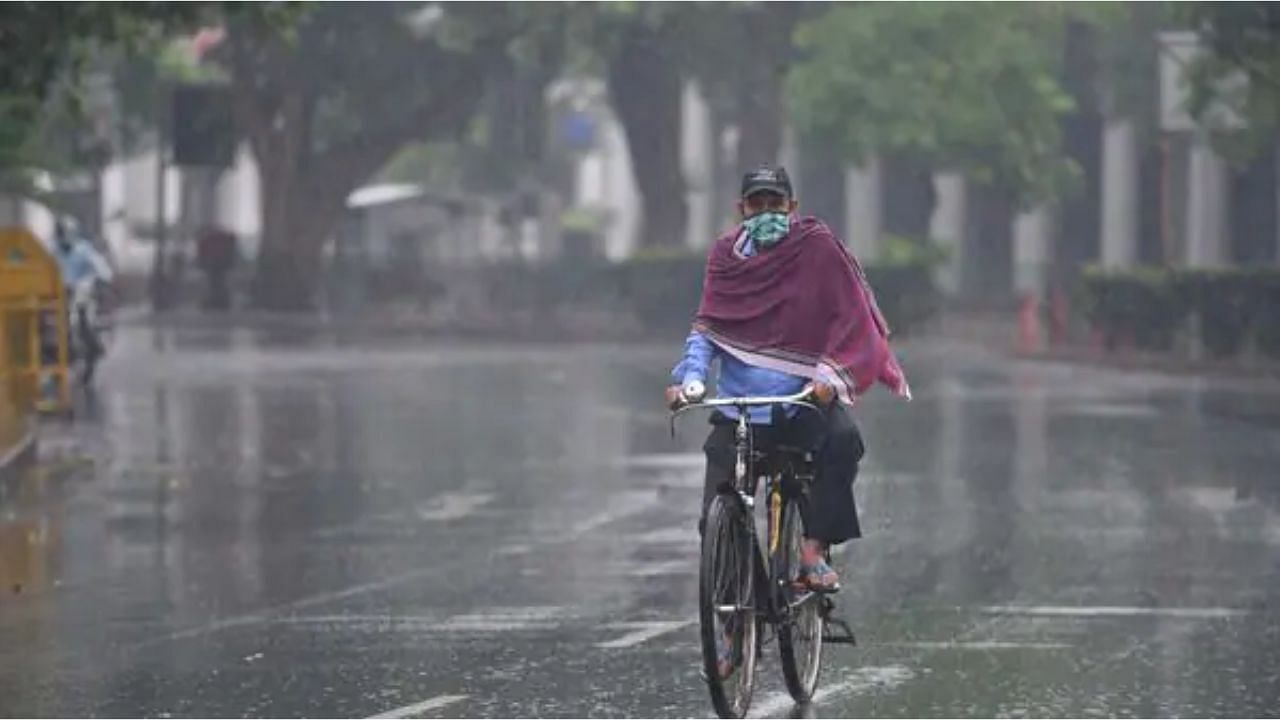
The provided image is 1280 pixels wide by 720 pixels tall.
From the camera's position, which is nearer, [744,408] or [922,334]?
[744,408]

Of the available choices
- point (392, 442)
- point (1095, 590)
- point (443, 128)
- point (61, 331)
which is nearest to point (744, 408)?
point (1095, 590)

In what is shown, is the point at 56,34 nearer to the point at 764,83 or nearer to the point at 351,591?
the point at 351,591

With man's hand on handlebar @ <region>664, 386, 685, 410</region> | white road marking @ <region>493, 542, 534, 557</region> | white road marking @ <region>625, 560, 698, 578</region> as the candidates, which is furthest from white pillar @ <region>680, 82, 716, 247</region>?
man's hand on handlebar @ <region>664, 386, 685, 410</region>

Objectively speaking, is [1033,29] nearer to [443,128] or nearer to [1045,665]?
[443,128]

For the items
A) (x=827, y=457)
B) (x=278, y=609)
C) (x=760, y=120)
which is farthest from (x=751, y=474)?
(x=760, y=120)

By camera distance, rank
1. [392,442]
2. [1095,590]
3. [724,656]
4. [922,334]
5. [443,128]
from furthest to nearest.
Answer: [443,128] → [922,334] → [392,442] → [1095,590] → [724,656]

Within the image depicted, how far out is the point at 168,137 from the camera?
6556 centimetres

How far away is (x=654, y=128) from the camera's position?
2479 inches

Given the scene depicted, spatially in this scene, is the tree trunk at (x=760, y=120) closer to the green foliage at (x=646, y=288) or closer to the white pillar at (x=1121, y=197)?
the green foliage at (x=646, y=288)

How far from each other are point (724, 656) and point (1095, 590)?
493 cm

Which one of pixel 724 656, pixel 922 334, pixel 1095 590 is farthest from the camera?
pixel 922 334

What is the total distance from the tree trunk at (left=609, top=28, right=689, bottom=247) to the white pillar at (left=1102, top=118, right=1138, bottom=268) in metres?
9.74

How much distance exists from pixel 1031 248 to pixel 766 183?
66.7 meters

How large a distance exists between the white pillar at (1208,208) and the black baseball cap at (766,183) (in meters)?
51.1
